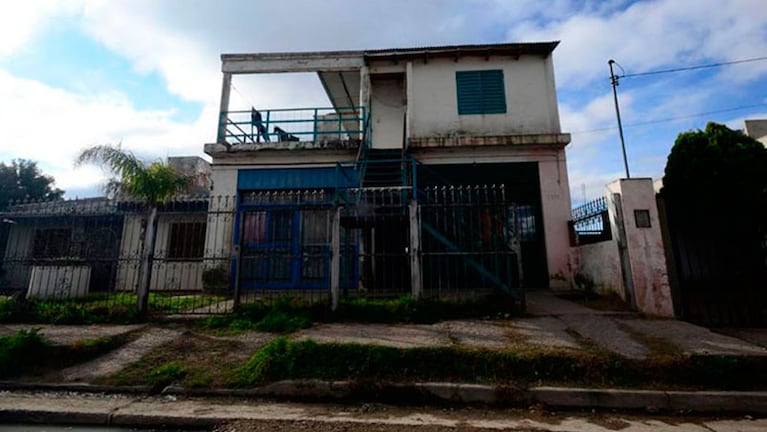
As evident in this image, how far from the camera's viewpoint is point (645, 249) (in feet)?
20.6

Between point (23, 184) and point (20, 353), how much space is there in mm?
25479

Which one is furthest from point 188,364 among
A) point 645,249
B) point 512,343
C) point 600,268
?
point 600,268

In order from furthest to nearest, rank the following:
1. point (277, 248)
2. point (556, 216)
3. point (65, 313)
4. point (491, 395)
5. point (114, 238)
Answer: point (114, 238) → point (277, 248) → point (556, 216) → point (65, 313) → point (491, 395)

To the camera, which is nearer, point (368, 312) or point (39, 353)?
point (39, 353)

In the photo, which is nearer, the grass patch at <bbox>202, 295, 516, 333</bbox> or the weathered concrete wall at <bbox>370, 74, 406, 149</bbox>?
the grass patch at <bbox>202, 295, 516, 333</bbox>

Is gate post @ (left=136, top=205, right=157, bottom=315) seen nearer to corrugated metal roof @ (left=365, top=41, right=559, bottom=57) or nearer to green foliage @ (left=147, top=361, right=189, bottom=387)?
green foliage @ (left=147, top=361, right=189, bottom=387)

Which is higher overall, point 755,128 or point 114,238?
point 755,128

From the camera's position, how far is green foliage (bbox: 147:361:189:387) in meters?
4.11

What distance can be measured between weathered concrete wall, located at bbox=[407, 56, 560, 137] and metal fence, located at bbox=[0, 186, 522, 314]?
217 centimetres

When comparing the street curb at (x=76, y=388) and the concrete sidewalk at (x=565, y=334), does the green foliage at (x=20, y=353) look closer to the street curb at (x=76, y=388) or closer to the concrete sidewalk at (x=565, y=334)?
the street curb at (x=76, y=388)

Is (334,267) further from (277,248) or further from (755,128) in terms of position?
(755,128)

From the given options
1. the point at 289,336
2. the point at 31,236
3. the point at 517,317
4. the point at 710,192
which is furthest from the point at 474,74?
the point at 31,236

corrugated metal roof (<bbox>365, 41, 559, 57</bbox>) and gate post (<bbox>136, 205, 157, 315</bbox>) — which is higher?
corrugated metal roof (<bbox>365, 41, 559, 57</bbox>)

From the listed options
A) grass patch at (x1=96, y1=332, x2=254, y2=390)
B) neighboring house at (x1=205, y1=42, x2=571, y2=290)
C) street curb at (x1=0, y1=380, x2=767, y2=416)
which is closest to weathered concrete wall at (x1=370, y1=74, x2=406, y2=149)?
neighboring house at (x1=205, y1=42, x2=571, y2=290)
